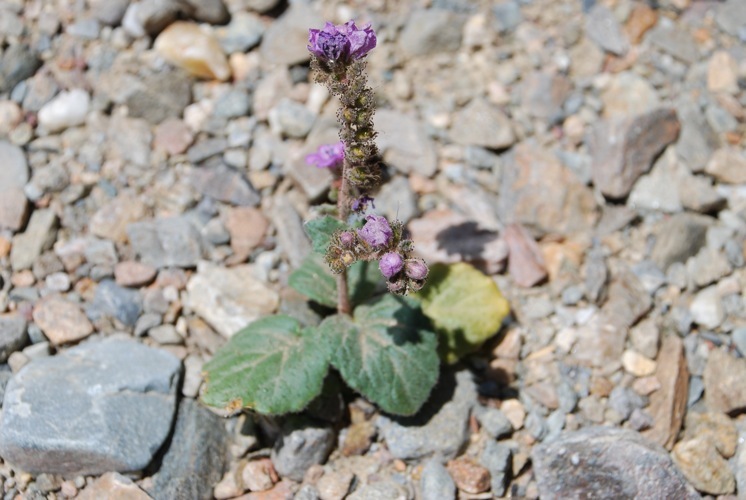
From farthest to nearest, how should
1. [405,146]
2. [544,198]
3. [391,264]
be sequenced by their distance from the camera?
[405,146], [544,198], [391,264]

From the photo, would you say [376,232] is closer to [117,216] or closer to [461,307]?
[461,307]

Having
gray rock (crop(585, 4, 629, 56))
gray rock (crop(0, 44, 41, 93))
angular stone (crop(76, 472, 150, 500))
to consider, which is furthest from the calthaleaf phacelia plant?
gray rock (crop(0, 44, 41, 93))

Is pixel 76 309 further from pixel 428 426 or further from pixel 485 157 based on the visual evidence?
pixel 485 157

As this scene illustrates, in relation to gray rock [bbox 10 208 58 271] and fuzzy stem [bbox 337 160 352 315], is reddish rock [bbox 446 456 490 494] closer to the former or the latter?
fuzzy stem [bbox 337 160 352 315]

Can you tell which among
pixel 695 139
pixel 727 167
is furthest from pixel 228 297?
pixel 727 167

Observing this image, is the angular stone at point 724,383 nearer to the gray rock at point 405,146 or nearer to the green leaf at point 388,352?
the green leaf at point 388,352

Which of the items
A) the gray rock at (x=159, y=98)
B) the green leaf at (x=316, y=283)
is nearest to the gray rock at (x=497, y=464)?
the green leaf at (x=316, y=283)

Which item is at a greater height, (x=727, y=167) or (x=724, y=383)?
(x=727, y=167)
